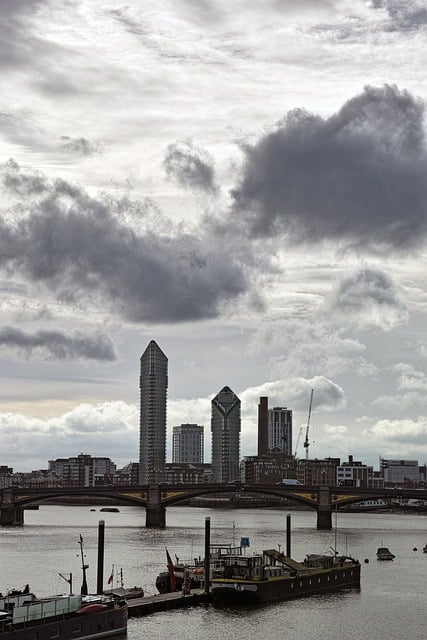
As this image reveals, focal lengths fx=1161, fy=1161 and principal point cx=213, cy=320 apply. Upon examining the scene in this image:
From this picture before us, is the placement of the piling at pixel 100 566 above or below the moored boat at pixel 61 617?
above

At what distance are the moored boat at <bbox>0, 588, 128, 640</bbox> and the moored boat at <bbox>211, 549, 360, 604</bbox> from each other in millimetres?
19112

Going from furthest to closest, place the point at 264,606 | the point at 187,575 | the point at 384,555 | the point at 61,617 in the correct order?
the point at 384,555 < the point at 187,575 < the point at 264,606 < the point at 61,617

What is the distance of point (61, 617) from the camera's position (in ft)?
270

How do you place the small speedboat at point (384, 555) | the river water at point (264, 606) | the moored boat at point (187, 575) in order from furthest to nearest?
the small speedboat at point (384, 555)
the moored boat at point (187, 575)
the river water at point (264, 606)

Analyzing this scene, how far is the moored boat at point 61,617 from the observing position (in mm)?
78562

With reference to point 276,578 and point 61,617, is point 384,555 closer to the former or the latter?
point 276,578

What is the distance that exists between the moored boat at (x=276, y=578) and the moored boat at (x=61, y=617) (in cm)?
1911

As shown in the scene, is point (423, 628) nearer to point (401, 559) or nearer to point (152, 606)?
point (152, 606)

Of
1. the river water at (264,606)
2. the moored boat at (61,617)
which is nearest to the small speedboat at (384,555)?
the river water at (264,606)

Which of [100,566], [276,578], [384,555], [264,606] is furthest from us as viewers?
[384,555]

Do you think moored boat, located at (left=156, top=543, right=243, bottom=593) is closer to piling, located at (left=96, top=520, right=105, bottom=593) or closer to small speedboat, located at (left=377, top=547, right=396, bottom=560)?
piling, located at (left=96, top=520, right=105, bottom=593)

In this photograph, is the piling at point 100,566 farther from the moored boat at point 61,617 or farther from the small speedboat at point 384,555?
the small speedboat at point 384,555

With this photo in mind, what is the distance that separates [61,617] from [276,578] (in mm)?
34759

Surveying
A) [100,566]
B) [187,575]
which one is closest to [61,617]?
[100,566]
